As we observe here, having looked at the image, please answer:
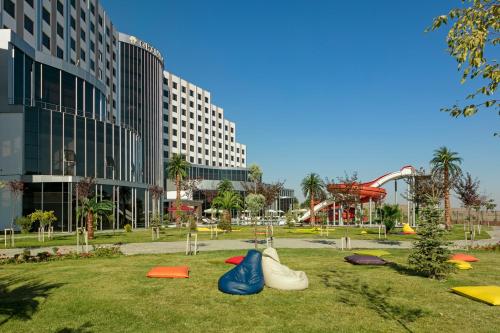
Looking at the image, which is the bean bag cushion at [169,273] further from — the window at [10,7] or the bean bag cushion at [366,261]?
the window at [10,7]

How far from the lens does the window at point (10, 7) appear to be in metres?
44.4

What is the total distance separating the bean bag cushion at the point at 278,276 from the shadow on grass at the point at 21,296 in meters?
7.65

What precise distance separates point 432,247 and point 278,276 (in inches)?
266

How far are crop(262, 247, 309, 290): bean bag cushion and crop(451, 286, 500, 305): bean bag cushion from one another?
528 centimetres

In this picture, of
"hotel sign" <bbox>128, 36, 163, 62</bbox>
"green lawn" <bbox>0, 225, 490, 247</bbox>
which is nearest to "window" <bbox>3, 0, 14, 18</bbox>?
"green lawn" <bbox>0, 225, 490, 247</bbox>

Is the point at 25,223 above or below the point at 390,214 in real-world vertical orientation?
below

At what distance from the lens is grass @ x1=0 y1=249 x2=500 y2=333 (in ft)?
33.9

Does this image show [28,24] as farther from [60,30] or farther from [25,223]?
[25,223]

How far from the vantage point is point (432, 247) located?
1609cm

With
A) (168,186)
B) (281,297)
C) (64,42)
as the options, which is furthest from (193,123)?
(281,297)

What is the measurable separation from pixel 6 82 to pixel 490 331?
163ft

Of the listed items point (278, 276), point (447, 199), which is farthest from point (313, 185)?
point (278, 276)

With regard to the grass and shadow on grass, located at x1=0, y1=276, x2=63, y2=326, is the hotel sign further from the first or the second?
shadow on grass, located at x1=0, y1=276, x2=63, y2=326

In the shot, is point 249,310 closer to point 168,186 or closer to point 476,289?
point 476,289
